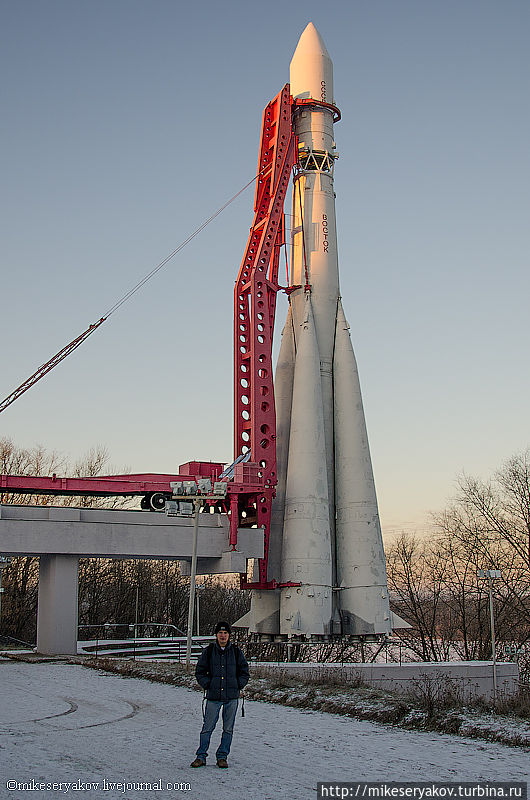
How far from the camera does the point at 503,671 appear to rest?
28688 millimetres

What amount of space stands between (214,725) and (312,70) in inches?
1391

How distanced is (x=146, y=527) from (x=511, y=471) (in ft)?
71.3

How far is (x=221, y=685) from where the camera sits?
8938mm

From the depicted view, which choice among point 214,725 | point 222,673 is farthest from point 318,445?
point 214,725

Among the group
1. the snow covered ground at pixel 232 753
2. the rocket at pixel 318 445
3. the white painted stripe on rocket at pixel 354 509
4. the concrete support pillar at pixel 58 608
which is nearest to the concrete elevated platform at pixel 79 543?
the concrete support pillar at pixel 58 608

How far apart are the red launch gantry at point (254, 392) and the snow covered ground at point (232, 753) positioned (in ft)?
59.2

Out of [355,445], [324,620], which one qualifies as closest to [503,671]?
[324,620]

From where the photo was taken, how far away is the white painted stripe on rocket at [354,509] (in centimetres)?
3256

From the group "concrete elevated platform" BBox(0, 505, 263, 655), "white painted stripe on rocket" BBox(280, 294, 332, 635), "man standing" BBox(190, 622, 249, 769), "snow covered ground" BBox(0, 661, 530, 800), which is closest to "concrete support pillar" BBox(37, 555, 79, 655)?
"concrete elevated platform" BBox(0, 505, 263, 655)

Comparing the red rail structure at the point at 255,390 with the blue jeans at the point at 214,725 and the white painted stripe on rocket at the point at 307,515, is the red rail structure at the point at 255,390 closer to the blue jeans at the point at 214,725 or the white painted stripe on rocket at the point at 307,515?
the white painted stripe on rocket at the point at 307,515

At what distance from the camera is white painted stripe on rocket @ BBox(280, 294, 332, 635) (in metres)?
31.4

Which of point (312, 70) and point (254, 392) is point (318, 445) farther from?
point (312, 70)

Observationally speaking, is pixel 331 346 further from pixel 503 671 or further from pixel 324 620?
pixel 503 671

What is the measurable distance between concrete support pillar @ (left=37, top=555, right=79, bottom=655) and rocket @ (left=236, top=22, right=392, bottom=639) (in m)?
8.00
